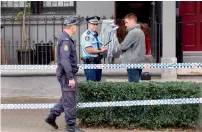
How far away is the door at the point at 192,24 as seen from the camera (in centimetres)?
1254

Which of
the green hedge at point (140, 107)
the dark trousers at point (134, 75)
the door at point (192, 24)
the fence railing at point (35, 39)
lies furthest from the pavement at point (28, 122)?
the door at point (192, 24)

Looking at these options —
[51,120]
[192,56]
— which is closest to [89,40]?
[51,120]

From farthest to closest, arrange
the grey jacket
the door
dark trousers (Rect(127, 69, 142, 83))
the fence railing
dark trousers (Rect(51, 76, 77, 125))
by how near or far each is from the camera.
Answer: the door < the fence railing < dark trousers (Rect(127, 69, 142, 83)) < the grey jacket < dark trousers (Rect(51, 76, 77, 125))

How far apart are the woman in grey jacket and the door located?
410 centimetres

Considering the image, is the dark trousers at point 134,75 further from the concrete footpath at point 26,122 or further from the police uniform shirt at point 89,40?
the concrete footpath at point 26,122

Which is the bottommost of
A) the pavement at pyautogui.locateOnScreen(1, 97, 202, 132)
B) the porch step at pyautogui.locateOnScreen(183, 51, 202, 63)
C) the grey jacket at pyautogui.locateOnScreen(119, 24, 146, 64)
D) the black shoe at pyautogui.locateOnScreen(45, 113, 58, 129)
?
the pavement at pyautogui.locateOnScreen(1, 97, 202, 132)

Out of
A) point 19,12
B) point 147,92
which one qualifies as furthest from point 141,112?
point 19,12

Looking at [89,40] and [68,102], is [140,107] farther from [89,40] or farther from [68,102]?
[89,40]

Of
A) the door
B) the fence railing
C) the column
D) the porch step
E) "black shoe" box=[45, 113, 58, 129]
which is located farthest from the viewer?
the door

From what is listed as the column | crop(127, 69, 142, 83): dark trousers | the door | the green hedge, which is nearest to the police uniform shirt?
crop(127, 69, 142, 83): dark trousers

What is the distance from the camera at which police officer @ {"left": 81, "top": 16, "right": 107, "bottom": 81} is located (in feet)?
28.2

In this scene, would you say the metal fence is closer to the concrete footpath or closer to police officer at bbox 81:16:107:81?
the concrete footpath

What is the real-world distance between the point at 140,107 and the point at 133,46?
1273mm

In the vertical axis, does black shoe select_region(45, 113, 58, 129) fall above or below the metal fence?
below
